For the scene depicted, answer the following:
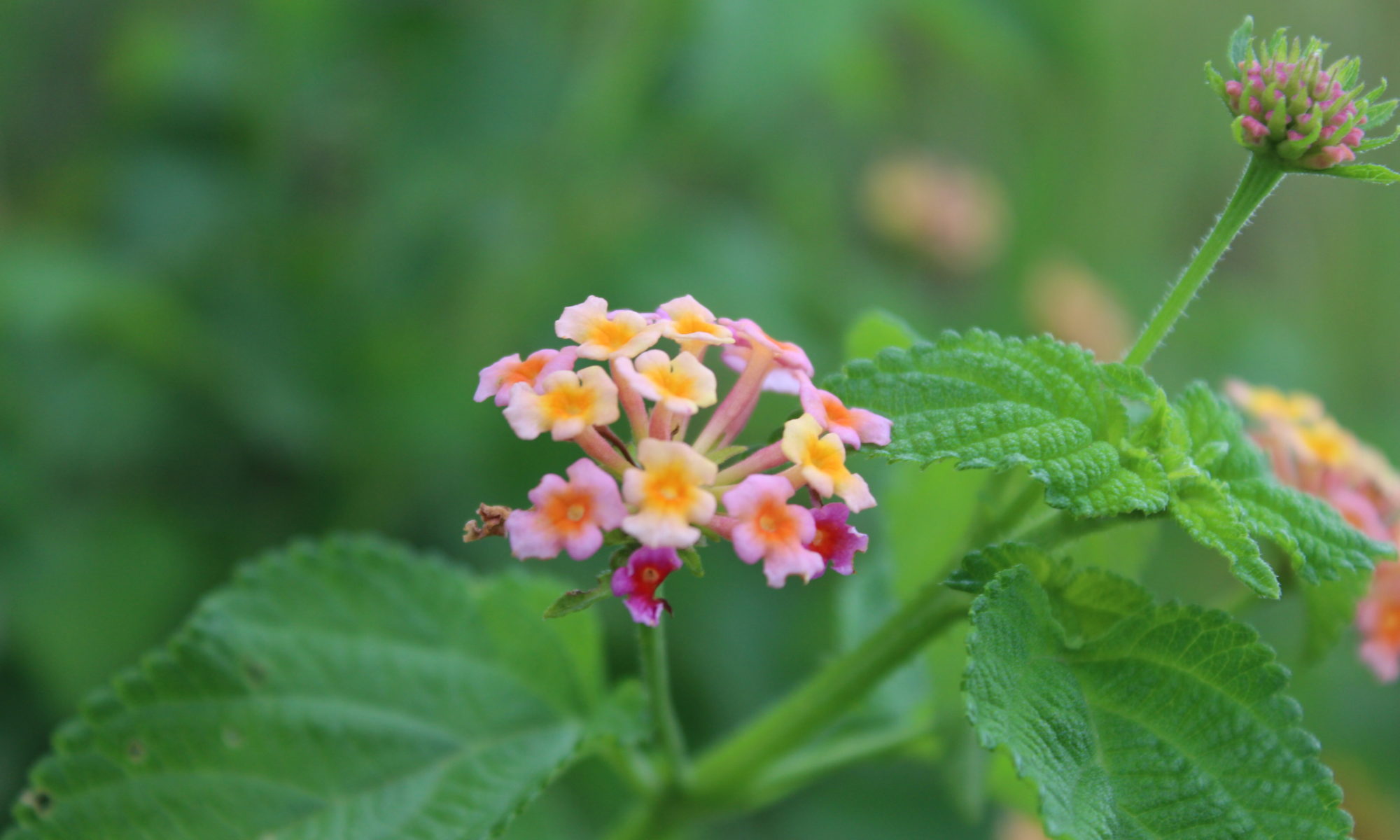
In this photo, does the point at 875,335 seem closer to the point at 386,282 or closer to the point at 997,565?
the point at 997,565

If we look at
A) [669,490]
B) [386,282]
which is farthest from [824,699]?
[386,282]

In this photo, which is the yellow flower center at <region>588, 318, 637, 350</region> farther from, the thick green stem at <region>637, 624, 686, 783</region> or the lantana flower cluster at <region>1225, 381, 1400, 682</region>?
the lantana flower cluster at <region>1225, 381, 1400, 682</region>

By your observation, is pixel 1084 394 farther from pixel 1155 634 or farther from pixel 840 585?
pixel 840 585

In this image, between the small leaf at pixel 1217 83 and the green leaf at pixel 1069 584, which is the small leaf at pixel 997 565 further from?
the small leaf at pixel 1217 83

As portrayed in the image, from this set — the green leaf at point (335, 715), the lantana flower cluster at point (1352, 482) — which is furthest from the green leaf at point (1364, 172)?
the green leaf at point (335, 715)

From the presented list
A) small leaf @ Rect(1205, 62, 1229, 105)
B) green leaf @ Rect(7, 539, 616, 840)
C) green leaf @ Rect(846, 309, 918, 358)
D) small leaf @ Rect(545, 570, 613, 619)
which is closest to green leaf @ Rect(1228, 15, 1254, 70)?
small leaf @ Rect(1205, 62, 1229, 105)

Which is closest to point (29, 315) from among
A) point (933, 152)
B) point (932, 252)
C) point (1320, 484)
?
point (1320, 484)

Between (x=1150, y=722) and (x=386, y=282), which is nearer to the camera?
(x=1150, y=722)
